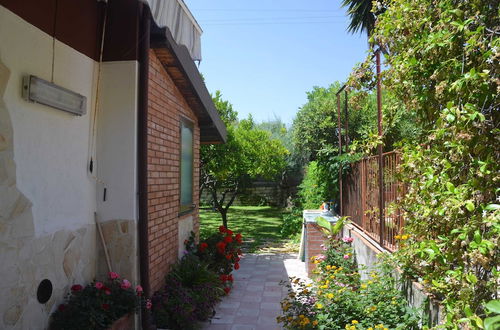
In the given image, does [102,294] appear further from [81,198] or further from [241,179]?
[241,179]

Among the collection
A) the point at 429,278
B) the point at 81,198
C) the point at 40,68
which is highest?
the point at 40,68

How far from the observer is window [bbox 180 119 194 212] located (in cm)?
605

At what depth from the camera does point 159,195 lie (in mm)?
4793

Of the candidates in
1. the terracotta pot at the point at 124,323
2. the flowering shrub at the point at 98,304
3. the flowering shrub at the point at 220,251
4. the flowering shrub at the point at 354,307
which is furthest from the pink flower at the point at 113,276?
the flowering shrub at the point at 220,251

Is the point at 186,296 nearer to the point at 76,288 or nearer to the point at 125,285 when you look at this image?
the point at 125,285

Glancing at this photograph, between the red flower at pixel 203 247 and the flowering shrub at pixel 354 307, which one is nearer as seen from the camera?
the flowering shrub at pixel 354 307

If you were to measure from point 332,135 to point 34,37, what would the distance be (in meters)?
11.9

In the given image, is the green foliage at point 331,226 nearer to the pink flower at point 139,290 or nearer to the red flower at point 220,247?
the red flower at point 220,247

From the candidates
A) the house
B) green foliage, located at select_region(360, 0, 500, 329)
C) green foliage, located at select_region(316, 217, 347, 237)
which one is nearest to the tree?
green foliage, located at select_region(316, 217, 347, 237)

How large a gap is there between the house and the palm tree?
30.0 ft

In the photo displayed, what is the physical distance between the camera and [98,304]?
340 centimetres

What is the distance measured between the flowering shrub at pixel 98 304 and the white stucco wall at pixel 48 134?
0.64 meters

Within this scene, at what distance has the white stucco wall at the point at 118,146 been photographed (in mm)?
4000

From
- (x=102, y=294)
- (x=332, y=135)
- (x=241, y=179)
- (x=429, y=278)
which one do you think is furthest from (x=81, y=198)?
(x=241, y=179)
